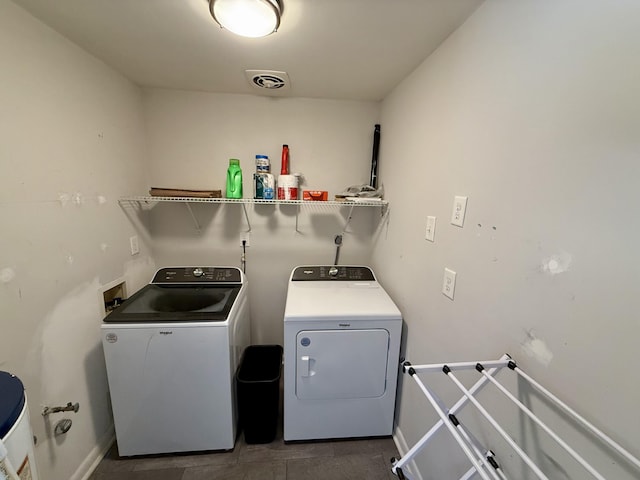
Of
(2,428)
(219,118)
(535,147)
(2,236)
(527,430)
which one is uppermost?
(219,118)

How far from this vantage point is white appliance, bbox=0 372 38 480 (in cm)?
60

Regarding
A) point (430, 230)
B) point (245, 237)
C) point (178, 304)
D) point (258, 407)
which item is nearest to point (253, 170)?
point (245, 237)

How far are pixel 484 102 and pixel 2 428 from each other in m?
1.74

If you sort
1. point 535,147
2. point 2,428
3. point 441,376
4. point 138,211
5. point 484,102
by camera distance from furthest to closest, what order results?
point 138,211
point 441,376
point 484,102
point 535,147
point 2,428

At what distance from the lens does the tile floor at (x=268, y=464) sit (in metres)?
1.55

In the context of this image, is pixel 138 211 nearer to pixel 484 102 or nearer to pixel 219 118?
pixel 219 118

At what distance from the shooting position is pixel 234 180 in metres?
1.96

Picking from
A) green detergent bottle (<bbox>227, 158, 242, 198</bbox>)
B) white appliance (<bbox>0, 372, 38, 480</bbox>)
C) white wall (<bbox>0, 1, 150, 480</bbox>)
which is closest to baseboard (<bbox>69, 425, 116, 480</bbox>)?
white wall (<bbox>0, 1, 150, 480</bbox>)

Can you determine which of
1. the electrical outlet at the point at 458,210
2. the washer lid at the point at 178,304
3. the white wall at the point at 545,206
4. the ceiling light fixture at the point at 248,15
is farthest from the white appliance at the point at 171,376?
the ceiling light fixture at the point at 248,15

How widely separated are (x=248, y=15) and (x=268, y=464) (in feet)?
7.86

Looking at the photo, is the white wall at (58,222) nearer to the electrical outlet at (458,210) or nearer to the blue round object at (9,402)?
the blue round object at (9,402)

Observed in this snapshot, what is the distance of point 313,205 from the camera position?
231 cm

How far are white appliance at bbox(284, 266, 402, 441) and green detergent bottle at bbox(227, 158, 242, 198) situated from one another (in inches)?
34.9

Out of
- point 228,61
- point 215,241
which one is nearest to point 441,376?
point 215,241
